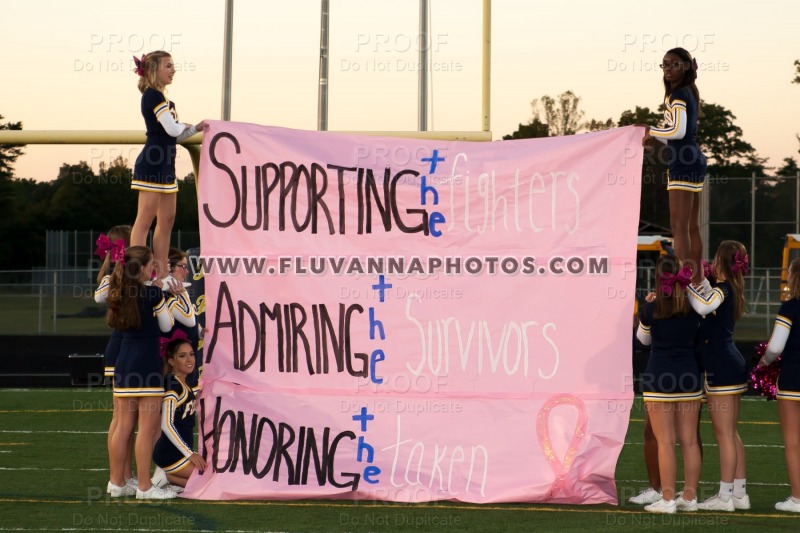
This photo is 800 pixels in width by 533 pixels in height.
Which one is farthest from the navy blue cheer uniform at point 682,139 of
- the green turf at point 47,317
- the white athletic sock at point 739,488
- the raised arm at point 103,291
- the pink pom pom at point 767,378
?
the green turf at point 47,317

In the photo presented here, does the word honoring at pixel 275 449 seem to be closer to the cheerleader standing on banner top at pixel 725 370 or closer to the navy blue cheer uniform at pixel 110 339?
the navy blue cheer uniform at pixel 110 339

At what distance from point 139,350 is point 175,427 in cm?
78

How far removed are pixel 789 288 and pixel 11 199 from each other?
2297 inches

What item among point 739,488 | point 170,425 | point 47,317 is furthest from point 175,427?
point 47,317

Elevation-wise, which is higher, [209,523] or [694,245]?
[694,245]

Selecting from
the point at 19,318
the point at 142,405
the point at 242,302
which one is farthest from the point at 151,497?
the point at 19,318

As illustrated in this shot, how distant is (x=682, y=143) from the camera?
6801mm

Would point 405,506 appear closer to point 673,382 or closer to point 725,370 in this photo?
point 673,382

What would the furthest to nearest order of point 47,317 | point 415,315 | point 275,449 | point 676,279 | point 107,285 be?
point 47,317 → point 107,285 → point 415,315 → point 275,449 → point 676,279

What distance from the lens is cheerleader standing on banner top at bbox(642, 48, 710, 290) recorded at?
6773mm

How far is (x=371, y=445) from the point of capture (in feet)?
22.4

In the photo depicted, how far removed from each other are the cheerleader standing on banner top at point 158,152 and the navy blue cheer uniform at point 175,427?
0.80 meters

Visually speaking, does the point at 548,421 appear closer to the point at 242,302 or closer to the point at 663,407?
the point at 663,407

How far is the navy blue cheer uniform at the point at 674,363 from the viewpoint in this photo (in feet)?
21.0
